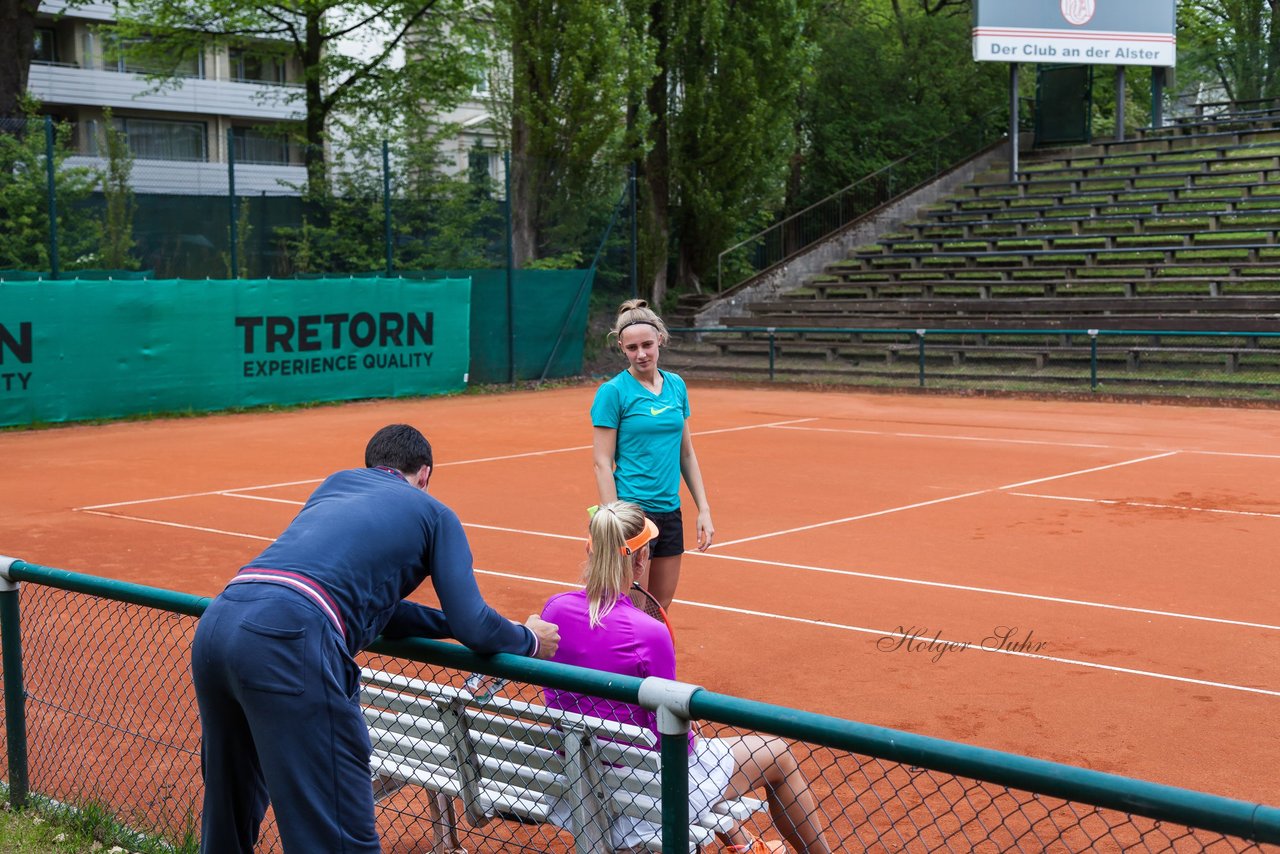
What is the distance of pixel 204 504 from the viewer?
1316 centimetres

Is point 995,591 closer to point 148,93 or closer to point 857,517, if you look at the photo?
point 857,517

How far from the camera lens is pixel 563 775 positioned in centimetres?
399

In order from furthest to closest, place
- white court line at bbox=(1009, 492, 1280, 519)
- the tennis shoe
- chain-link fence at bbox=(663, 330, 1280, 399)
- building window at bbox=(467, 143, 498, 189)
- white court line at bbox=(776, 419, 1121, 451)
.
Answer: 1. building window at bbox=(467, 143, 498, 189)
2. chain-link fence at bbox=(663, 330, 1280, 399)
3. white court line at bbox=(776, 419, 1121, 451)
4. white court line at bbox=(1009, 492, 1280, 519)
5. the tennis shoe

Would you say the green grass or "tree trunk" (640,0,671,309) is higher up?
"tree trunk" (640,0,671,309)

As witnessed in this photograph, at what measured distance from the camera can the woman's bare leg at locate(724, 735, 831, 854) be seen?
420 centimetres

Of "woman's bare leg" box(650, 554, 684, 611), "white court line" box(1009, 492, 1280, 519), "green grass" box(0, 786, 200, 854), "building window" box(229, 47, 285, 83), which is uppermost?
"building window" box(229, 47, 285, 83)

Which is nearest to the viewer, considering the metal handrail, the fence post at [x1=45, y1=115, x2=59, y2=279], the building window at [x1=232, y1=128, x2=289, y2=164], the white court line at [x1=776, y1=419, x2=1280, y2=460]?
the white court line at [x1=776, y1=419, x2=1280, y2=460]

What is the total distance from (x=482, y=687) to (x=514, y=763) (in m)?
0.34

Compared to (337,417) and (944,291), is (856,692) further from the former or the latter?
(944,291)

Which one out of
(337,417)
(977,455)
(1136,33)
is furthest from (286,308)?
(1136,33)

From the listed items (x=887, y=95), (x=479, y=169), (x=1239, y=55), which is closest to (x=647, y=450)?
(x=479, y=169)

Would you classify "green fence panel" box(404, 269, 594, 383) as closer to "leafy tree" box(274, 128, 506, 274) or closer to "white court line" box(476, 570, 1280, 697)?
"leafy tree" box(274, 128, 506, 274)

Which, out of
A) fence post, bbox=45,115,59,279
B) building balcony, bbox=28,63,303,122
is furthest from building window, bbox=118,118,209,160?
fence post, bbox=45,115,59,279

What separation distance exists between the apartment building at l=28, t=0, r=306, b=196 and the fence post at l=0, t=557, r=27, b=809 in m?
39.6
